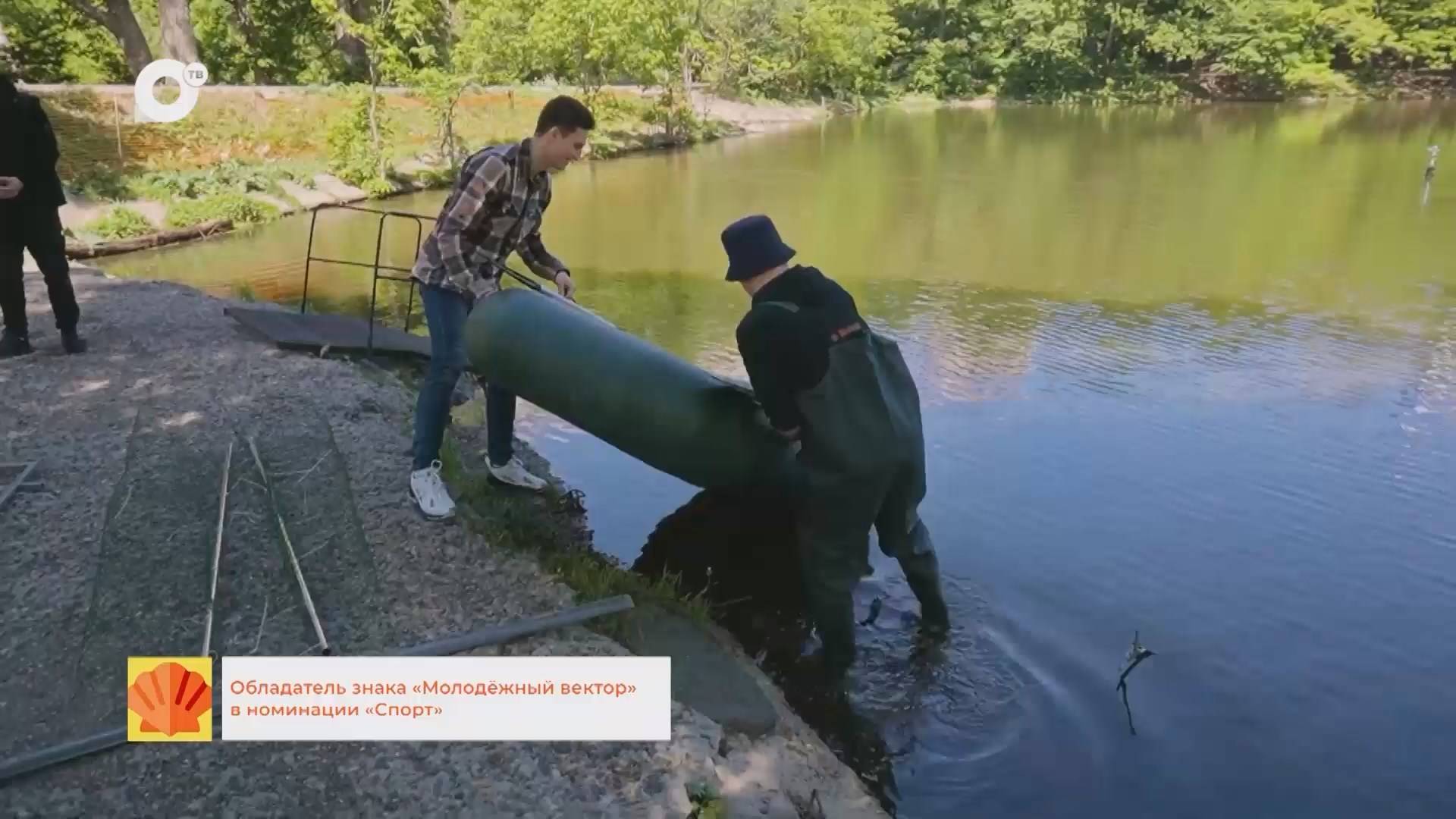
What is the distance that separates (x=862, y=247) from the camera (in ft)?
50.9

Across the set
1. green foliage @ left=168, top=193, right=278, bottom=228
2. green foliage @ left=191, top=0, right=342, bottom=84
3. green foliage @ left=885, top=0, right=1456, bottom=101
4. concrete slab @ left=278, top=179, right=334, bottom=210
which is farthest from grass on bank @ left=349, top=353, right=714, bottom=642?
green foliage @ left=885, top=0, right=1456, bottom=101

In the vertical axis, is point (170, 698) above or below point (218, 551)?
below

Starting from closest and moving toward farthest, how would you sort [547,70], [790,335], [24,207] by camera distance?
[790,335], [24,207], [547,70]

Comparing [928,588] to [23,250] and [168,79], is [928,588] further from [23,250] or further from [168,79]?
[168,79]

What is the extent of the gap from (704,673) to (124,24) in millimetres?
29296

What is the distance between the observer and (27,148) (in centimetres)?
651

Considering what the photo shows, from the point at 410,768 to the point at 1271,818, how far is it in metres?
3.29

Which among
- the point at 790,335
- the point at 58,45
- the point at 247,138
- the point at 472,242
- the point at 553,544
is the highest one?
the point at 58,45

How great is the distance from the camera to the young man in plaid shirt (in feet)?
14.5

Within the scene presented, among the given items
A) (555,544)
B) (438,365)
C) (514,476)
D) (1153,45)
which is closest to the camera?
(438,365)

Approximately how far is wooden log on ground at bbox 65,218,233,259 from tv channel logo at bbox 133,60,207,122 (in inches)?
236

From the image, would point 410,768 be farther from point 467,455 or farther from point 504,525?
point 467,455

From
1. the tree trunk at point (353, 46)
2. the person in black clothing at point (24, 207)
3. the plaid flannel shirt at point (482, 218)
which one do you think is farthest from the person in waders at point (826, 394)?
the tree trunk at point (353, 46)
